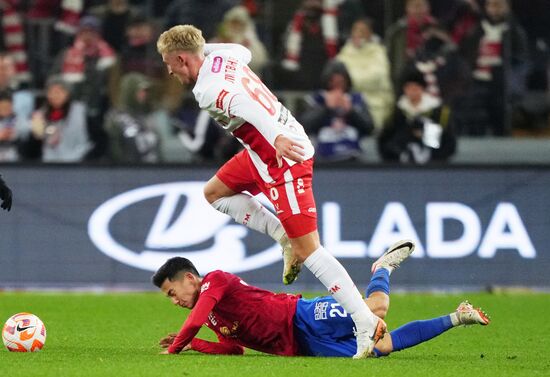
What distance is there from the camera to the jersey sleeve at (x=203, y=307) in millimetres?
8289

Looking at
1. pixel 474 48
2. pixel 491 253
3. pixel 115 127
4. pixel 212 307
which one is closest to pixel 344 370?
pixel 212 307

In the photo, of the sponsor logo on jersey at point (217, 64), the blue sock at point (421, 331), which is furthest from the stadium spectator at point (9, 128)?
the blue sock at point (421, 331)

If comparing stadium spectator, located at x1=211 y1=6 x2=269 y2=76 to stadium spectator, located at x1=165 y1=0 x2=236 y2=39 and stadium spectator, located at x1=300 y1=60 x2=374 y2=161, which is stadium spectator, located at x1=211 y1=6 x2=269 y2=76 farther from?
stadium spectator, located at x1=300 y1=60 x2=374 y2=161

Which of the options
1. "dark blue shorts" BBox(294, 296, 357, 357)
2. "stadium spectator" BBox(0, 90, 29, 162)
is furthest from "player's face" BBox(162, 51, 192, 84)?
"stadium spectator" BBox(0, 90, 29, 162)

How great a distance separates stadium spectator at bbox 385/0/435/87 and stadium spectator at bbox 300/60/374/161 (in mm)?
950

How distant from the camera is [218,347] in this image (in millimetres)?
8984

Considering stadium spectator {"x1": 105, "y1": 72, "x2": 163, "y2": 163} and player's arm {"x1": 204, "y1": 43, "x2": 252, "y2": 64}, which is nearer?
player's arm {"x1": 204, "y1": 43, "x2": 252, "y2": 64}

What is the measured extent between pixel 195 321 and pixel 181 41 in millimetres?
1820

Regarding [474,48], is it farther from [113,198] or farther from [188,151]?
[113,198]

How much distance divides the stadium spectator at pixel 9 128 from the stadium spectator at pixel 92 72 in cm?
75

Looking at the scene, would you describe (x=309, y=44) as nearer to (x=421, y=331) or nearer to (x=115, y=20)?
(x=115, y=20)

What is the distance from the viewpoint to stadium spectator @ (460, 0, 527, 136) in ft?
52.0

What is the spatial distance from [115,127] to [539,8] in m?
5.60

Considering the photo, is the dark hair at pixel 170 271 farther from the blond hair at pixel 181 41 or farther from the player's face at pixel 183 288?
the blond hair at pixel 181 41
